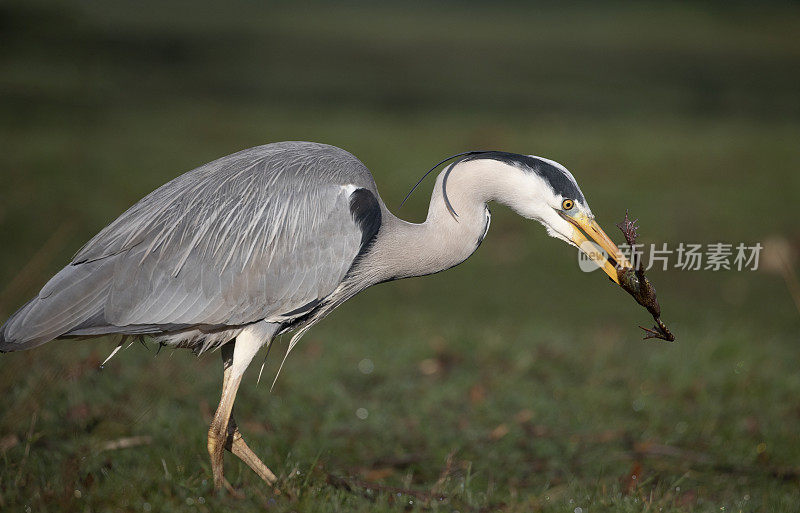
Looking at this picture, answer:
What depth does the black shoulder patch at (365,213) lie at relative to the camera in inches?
150

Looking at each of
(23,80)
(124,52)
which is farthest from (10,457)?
(124,52)

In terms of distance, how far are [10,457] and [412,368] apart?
8.62ft

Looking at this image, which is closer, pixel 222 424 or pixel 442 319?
pixel 222 424

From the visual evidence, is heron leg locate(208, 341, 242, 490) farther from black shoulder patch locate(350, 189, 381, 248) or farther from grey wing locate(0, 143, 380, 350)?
black shoulder patch locate(350, 189, 381, 248)

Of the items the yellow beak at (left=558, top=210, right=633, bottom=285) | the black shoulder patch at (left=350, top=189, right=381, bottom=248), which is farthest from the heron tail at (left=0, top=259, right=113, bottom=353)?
the yellow beak at (left=558, top=210, right=633, bottom=285)

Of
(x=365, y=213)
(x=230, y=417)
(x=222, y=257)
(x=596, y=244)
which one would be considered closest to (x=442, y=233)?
(x=365, y=213)

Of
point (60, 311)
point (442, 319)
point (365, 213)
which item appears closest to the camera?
point (60, 311)

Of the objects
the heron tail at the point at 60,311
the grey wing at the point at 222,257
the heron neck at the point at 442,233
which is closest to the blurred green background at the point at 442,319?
the heron tail at the point at 60,311

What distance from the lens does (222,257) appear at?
12.5 ft

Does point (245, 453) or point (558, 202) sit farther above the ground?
point (558, 202)

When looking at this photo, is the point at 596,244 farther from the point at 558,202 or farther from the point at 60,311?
the point at 60,311

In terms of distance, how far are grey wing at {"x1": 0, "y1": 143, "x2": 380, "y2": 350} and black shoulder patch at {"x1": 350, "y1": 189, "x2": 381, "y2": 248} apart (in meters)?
0.01

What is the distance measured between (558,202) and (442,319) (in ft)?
12.2

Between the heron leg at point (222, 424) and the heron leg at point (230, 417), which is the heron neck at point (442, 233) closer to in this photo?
the heron leg at point (230, 417)
